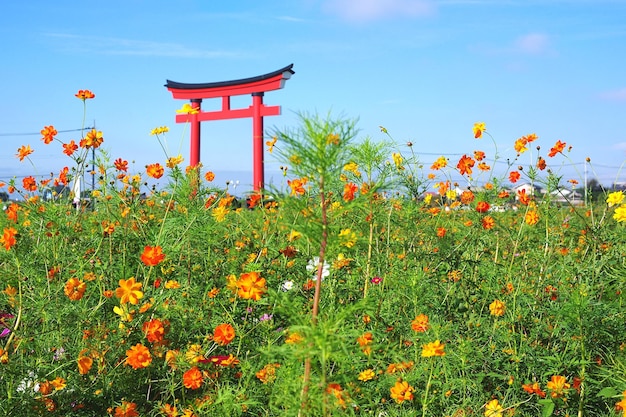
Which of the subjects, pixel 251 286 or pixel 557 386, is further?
pixel 557 386

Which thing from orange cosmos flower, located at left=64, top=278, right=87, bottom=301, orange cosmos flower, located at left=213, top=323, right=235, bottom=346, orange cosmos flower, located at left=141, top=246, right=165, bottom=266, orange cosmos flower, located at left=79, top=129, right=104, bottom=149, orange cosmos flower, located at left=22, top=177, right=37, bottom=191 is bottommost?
orange cosmos flower, located at left=213, top=323, right=235, bottom=346

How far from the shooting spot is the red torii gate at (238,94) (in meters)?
14.7

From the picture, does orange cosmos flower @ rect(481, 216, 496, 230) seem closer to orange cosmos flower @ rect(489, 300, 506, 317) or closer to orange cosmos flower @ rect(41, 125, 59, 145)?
orange cosmos flower @ rect(489, 300, 506, 317)

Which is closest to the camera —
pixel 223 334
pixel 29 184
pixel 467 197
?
pixel 223 334

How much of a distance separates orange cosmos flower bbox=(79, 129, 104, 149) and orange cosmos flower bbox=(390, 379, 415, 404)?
2.03 m

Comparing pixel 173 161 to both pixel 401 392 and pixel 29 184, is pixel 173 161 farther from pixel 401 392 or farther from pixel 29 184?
pixel 401 392

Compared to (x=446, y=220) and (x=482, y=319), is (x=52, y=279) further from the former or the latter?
(x=446, y=220)

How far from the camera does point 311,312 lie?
5.74 ft

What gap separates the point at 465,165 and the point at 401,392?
5.49 feet

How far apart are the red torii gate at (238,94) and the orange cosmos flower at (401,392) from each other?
12.2 metres

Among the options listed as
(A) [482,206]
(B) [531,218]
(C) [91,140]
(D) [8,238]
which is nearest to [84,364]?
(D) [8,238]

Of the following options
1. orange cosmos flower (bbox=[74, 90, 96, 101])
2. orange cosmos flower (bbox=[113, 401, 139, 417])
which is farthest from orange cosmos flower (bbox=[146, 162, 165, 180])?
orange cosmos flower (bbox=[113, 401, 139, 417])

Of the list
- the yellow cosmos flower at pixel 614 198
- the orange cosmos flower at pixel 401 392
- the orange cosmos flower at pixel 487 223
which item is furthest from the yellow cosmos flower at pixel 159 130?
the yellow cosmos flower at pixel 614 198

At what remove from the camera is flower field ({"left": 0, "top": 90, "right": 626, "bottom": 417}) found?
206cm
